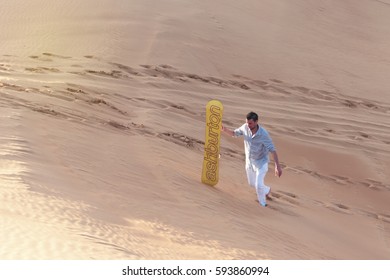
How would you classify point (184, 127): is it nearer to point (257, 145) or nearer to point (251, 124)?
point (257, 145)

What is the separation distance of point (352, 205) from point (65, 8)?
1077 centimetres

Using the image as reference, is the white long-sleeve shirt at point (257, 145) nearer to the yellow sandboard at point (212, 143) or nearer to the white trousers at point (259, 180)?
the white trousers at point (259, 180)

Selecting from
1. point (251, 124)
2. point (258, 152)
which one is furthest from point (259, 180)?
point (251, 124)

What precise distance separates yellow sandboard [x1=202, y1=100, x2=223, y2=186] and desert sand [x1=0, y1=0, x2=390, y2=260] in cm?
23

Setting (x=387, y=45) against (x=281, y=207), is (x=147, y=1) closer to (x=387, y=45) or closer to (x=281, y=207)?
(x=387, y=45)

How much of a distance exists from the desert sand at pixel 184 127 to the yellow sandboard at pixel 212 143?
23cm

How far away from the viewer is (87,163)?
9047mm

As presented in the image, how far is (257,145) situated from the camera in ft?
29.0

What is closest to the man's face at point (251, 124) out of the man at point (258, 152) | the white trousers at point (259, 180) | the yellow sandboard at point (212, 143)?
the man at point (258, 152)

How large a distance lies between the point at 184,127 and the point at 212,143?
114 inches

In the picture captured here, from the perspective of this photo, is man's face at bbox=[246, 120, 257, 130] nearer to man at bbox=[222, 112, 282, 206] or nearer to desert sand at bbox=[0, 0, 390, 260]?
man at bbox=[222, 112, 282, 206]

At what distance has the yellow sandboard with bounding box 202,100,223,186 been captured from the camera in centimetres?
927

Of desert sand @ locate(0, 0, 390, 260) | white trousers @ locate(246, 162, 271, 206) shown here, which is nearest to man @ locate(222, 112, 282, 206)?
white trousers @ locate(246, 162, 271, 206)

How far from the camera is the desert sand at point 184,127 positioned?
7195mm
